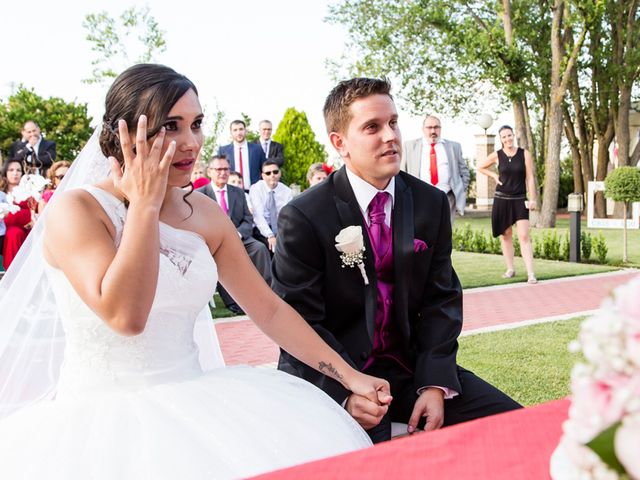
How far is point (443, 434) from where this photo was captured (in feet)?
4.88

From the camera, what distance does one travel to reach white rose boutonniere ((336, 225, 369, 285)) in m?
3.10

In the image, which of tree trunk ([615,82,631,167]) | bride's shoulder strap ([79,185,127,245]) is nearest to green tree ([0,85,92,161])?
tree trunk ([615,82,631,167])

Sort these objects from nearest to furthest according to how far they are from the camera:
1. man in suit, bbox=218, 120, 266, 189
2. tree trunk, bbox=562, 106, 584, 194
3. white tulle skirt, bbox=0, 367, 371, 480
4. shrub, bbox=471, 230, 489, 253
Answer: white tulle skirt, bbox=0, 367, 371, 480, man in suit, bbox=218, 120, 266, 189, shrub, bbox=471, 230, 489, 253, tree trunk, bbox=562, 106, 584, 194

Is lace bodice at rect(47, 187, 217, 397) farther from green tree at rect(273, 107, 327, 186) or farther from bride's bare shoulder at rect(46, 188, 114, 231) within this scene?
green tree at rect(273, 107, 327, 186)

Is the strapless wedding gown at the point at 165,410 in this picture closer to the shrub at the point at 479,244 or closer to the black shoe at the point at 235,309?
the black shoe at the point at 235,309

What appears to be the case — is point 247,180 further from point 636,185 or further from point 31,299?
point 31,299

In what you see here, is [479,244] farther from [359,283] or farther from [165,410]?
[165,410]

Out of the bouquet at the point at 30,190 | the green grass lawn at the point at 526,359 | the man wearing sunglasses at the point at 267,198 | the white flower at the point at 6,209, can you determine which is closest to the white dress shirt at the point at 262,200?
the man wearing sunglasses at the point at 267,198

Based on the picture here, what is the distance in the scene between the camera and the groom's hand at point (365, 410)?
2.71m

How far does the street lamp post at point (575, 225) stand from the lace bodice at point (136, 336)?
43.8ft

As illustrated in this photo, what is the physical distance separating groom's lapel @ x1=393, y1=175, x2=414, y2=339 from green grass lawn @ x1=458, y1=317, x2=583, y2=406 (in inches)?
91.5

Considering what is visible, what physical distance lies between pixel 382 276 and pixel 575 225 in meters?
12.6

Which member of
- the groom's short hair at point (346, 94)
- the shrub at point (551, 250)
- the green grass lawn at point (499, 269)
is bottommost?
the green grass lawn at point (499, 269)

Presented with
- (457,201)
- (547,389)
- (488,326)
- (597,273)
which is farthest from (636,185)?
(547,389)
